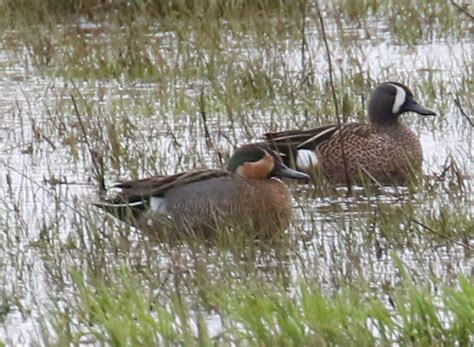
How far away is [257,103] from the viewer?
936 centimetres

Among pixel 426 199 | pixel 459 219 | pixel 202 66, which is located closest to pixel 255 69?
pixel 202 66

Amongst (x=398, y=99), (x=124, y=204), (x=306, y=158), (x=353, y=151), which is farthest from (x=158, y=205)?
(x=398, y=99)

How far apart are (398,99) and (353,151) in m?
0.55

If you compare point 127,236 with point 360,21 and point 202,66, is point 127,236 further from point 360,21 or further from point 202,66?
point 360,21

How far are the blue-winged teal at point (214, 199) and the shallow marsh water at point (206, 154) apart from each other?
0.35ft

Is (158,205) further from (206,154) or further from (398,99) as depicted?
(398,99)

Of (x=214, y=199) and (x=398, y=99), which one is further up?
(x=398, y=99)

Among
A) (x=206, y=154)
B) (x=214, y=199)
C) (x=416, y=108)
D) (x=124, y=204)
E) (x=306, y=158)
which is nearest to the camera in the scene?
(x=124, y=204)

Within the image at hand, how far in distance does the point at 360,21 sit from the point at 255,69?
2.08m

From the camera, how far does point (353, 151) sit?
815 centimetres

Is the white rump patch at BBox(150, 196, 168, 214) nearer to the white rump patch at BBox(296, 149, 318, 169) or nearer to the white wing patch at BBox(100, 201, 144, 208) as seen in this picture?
the white wing patch at BBox(100, 201, 144, 208)

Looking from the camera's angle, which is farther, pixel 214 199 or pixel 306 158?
pixel 306 158

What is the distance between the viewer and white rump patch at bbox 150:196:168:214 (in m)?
6.81

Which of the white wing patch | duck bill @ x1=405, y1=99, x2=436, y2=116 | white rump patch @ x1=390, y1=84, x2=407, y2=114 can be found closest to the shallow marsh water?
the white wing patch
